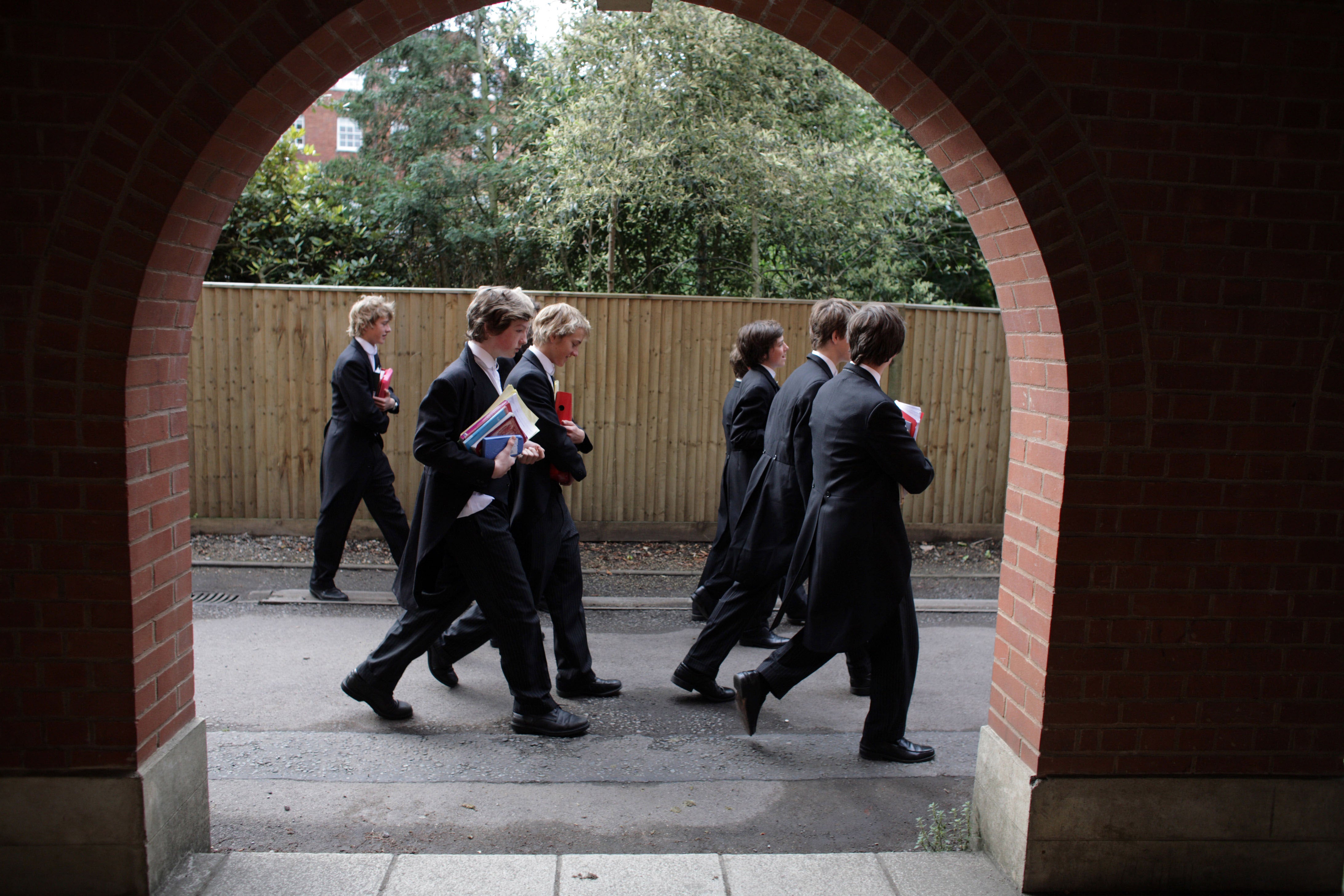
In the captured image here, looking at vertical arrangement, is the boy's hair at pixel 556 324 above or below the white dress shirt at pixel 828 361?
above

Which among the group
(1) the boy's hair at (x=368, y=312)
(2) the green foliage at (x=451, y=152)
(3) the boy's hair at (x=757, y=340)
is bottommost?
(3) the boy's hair at (x=757, y=340)

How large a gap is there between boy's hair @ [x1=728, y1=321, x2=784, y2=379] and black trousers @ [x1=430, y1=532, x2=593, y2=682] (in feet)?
5.18

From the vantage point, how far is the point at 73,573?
2.92 metres

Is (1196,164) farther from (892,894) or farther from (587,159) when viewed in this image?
(587,159)

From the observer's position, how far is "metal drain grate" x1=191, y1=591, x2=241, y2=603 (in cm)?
664

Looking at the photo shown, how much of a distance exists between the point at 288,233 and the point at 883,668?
877 cm

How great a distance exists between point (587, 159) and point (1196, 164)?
362 inches

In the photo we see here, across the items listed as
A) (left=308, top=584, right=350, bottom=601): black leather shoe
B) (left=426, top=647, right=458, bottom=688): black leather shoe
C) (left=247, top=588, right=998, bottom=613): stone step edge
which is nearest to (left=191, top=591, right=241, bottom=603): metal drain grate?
(left=247, top=588, right=998, bottom=613): stone step edge

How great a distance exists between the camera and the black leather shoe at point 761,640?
6070mm

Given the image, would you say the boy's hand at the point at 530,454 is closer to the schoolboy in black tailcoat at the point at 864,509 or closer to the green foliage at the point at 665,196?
the schoolboy in black tailcoat at the point at 864,509

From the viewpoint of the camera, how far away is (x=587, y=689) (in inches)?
202

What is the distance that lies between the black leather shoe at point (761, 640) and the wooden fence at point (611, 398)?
8.43 ft

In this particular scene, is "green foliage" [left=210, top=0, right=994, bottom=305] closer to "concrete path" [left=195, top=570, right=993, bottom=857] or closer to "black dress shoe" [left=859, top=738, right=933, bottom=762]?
"concrete path" [left=195, top=570, right=993, bottom=857]

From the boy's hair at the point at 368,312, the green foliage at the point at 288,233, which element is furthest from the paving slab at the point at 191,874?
the green foliage at the point at 288,233
